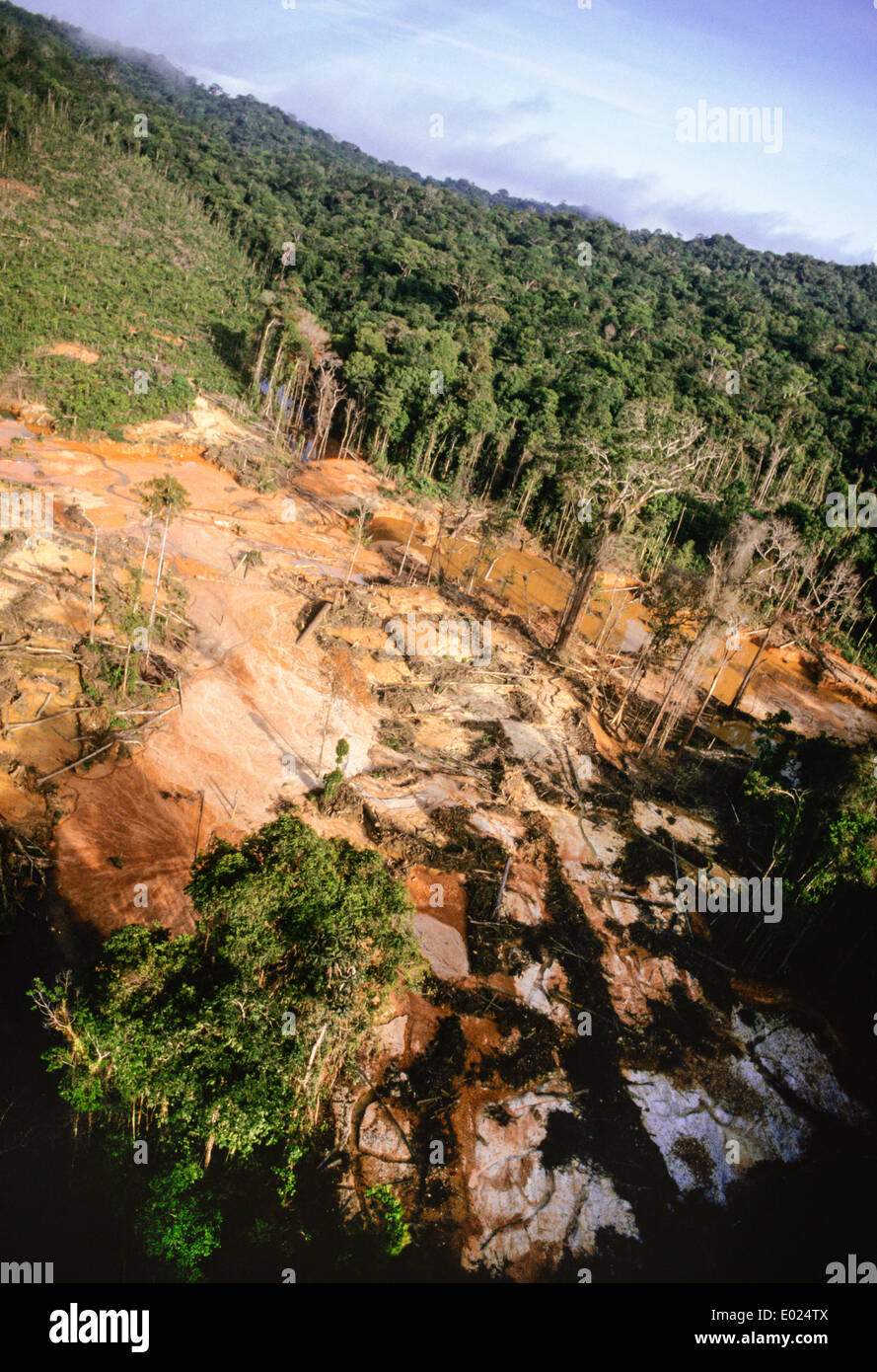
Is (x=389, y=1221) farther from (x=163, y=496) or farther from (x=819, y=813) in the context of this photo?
(x=163, y=496)

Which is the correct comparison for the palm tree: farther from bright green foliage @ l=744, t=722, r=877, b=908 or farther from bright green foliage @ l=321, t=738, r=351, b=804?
bright green foliage @ l=744, t=722, r=877, b=908

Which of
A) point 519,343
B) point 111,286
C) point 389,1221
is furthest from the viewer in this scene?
point 519,343

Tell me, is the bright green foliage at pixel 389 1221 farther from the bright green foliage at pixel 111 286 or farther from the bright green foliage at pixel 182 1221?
the bright green foliage at pixel 111 286

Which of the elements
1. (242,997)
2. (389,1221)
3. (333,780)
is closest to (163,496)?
(333,780)

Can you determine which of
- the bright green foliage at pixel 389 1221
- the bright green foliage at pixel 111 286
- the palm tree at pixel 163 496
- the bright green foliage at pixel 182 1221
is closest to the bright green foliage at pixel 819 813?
the bright green foliage at pixel 389 1221

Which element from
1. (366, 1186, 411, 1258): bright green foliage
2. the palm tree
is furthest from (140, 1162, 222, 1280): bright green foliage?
the palm tree

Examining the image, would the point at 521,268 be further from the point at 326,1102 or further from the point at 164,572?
the point at 326,1102

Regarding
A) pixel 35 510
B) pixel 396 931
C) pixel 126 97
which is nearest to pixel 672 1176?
pixel 396 931
